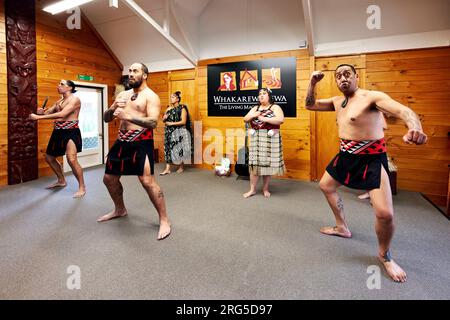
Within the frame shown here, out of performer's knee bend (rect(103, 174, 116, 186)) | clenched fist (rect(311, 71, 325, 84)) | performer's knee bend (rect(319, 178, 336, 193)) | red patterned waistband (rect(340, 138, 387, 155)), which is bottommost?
performer's knee bend (rect(319, 178, 336, 193))

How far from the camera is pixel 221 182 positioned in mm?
4176

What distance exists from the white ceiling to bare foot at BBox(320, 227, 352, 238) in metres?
2.82

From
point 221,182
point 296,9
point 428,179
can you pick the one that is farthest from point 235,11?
point 428,179

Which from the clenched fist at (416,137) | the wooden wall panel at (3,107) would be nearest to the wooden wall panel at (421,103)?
the clenched fist at (416,137)

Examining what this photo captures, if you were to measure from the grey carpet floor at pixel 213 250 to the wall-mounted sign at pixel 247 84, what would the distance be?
1.87 meters

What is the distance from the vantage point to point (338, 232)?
7.38 ft

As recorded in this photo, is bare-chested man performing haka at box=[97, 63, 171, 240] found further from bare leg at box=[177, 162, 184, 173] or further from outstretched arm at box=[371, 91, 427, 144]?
bare leg at box=[177, 162, 184, 173]

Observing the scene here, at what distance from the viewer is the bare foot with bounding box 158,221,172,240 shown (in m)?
2.20

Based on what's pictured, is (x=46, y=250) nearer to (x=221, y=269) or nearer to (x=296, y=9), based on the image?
(x=221, y=269)

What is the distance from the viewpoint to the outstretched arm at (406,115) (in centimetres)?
A: 128

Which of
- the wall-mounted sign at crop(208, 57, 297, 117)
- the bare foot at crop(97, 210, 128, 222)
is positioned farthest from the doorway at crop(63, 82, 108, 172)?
the bare foot at crop(97, 210, 128, 222)

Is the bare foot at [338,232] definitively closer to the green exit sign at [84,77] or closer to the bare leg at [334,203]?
the bare leg at [334,203]

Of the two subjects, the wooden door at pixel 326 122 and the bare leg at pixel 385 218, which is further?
the wooden door at pixel 326 122

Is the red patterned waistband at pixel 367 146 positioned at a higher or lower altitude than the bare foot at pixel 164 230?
higher
